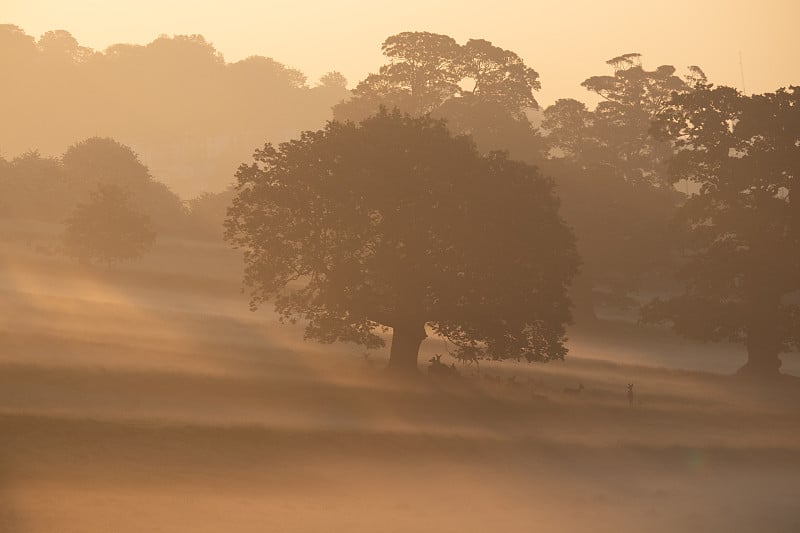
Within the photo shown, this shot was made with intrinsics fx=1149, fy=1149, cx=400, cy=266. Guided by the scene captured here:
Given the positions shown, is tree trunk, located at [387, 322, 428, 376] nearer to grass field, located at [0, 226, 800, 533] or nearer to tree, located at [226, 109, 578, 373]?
tree, located at [226, 109, 578, 373]

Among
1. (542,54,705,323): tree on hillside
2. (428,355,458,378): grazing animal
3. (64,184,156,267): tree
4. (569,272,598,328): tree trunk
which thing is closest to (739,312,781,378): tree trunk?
(542,54,705,323): tree on hillside

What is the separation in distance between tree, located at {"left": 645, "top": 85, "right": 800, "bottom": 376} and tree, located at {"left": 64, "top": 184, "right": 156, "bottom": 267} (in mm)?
33924

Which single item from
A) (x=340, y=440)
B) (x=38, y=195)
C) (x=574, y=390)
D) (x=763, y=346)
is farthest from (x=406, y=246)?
(x=38, y=195)

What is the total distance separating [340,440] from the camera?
32.3 m

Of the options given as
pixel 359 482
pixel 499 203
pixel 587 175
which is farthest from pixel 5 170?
pixel 359 482

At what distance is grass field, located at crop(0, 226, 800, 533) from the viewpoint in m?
25.5

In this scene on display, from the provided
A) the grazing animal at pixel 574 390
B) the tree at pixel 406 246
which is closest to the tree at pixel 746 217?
the grazing animal at pixel 574 390

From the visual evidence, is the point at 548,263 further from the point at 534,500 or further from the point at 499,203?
the point at 534,500

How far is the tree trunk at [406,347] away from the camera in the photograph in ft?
143

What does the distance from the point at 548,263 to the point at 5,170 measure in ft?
246

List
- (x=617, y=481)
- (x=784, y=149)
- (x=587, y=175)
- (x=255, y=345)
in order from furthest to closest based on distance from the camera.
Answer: (x=587, y=175), (x=784, y=149), (x=255, y=345), (x=617, y=481)

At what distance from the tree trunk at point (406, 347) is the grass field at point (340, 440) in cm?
87

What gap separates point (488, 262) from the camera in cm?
4275

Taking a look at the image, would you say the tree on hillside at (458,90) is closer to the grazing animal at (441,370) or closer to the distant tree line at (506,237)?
the distant tree line at (506,237)
